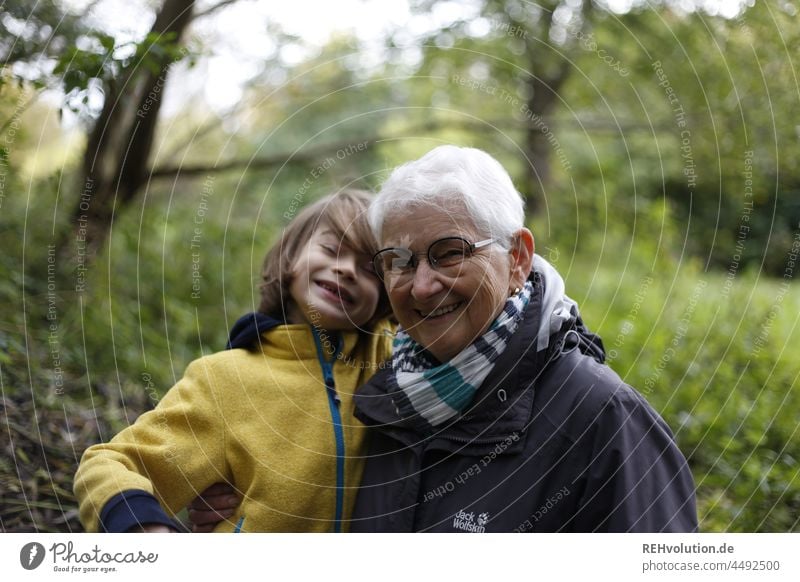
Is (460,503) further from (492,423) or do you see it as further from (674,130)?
Result: (674,130)

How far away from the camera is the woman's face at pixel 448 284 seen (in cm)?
169

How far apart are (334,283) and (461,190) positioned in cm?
46

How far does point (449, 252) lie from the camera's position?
170 centimetres

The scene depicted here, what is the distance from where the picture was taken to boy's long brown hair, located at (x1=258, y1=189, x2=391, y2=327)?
1.96 metres

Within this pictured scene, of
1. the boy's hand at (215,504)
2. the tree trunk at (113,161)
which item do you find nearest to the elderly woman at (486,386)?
the boy's hand at (215,504)

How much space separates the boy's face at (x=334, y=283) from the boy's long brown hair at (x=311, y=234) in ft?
0.07

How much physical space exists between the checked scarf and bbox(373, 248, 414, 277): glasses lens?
0.24 metres

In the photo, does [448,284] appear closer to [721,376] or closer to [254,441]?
[254,441]

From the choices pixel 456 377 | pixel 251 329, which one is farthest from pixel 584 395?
pixel 251 329

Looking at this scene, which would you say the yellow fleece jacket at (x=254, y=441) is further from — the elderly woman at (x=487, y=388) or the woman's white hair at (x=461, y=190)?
the woman's white hair at (x=461, y=190)

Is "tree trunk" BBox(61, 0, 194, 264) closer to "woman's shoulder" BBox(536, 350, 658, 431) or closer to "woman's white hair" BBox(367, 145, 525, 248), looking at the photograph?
"woman's white hair" BBox(367, 145, 525, 248)

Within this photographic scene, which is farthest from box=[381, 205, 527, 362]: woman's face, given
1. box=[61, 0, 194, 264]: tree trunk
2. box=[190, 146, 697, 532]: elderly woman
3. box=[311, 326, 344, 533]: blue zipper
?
box=[61, 0, 194, 264]: tree trunk

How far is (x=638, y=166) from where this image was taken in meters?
8.03

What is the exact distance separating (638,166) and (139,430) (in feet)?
23.7
